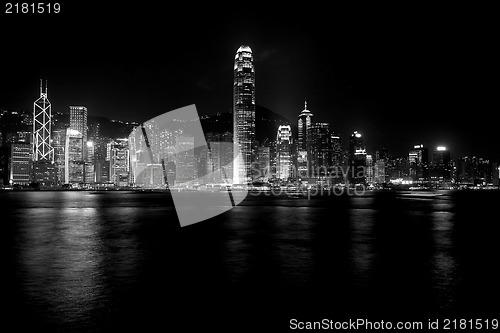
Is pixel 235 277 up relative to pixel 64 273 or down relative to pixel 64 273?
down

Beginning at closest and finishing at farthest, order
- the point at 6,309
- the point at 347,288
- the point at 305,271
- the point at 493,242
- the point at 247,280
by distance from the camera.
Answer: the point at 6,309 → the point at 347,288 → the point at 247,280 → the point at 305,271 → the point at 493,242

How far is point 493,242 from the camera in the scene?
3381 centimetres

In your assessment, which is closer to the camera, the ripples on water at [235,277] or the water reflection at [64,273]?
the ripples on water at [235,277]

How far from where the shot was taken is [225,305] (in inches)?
577

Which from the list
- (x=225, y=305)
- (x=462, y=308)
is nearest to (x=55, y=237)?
(x=225, y=305)

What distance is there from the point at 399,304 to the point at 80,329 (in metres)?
9.19

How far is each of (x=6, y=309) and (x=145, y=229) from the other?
28.9m

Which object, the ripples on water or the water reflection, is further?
the water reflection

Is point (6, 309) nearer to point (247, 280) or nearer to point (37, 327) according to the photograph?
point (37, 327)

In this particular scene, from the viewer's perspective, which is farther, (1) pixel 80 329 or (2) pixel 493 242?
(2) pixel 493 242

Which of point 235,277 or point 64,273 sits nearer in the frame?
point 235,277

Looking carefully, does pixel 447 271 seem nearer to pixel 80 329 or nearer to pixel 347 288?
pixel 347 288

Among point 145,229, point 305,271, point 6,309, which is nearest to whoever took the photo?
point 6,309

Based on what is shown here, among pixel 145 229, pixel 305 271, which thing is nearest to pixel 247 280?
pixel 305 271
